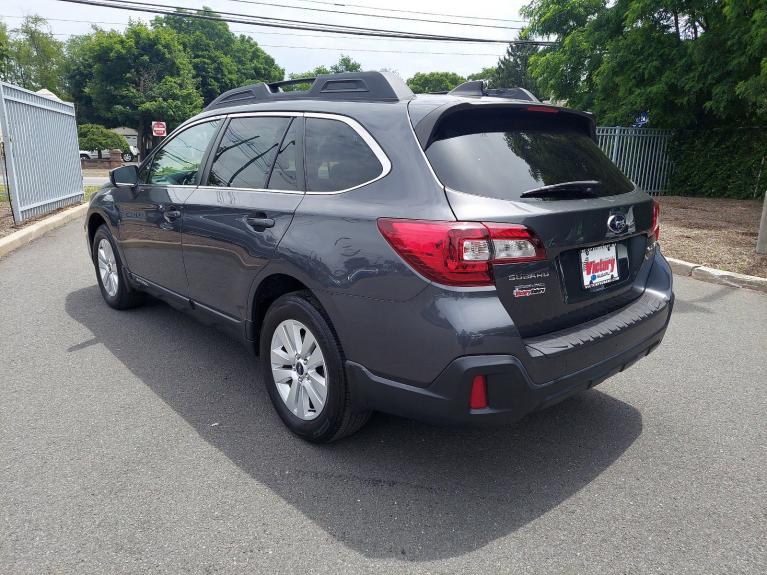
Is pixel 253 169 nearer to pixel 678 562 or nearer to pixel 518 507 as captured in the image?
pixel 518 507

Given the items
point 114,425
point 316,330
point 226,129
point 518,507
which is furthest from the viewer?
point 226,129

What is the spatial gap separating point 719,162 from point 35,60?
2694 inches

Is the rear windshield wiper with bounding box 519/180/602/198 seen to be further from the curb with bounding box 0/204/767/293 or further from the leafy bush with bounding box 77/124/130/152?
the leafy bush with bounding box 77/124/130/152

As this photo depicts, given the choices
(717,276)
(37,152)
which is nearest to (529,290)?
(717,276)

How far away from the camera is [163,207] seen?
4078 millimetres

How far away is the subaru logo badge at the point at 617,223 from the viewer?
272 cm

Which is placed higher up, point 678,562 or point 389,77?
point 389,77

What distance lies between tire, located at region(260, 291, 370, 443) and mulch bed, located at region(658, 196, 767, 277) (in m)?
6.12

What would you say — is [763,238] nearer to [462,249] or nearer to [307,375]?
[462,249]

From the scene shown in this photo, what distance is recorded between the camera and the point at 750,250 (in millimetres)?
8078

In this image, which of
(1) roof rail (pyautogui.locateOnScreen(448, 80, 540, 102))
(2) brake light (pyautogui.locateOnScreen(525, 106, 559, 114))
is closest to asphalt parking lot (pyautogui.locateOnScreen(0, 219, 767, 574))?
(2) brake light (pyautogui.locateOnScreen(525, 106, 559, 114))

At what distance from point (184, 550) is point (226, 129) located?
2575 millimetres

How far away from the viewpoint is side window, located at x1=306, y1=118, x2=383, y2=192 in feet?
8.93

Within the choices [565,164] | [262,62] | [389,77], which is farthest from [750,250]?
[262,62]
